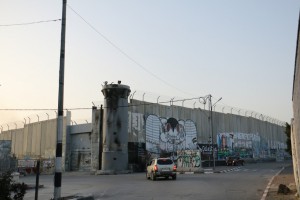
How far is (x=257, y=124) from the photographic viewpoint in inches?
3142

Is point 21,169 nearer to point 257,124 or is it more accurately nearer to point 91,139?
point 91,139

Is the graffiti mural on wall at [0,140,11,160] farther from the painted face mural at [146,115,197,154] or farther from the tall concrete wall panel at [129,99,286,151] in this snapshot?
the painted face mural at [146,115,197,154]

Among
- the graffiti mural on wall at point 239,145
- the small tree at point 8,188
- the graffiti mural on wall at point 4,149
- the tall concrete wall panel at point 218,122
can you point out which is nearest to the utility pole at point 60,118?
the small tree at point 8,188

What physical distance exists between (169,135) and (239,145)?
67.4 ft

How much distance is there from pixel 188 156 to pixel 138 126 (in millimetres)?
9603

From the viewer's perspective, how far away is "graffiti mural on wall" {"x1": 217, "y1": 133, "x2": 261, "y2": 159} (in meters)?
66.1

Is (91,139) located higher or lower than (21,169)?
higher

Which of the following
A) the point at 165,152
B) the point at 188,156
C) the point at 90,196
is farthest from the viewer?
the point at 165,152

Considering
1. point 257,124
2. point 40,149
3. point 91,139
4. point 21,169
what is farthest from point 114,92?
point 257,124

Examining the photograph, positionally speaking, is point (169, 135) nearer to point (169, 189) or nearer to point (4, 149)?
point (4, 149)

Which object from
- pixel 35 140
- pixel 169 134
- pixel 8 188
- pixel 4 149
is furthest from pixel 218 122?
pixel 8 188

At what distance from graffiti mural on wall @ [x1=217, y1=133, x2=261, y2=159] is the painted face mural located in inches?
329

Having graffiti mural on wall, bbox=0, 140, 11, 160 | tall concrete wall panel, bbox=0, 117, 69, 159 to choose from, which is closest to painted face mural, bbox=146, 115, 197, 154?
tall concrete wall panel, bbox=0, 117, 69, 159

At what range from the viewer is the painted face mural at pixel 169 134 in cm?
5303
